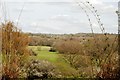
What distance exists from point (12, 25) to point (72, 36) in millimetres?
2203

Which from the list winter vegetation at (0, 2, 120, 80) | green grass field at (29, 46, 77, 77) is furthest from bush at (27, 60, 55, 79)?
A: green grass field at (29, 46, 77, 77)

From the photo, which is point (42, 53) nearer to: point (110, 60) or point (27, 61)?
point (27, 61)

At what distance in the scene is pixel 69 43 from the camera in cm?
675

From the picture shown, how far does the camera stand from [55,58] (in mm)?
7871

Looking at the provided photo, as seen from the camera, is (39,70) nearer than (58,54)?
Yes

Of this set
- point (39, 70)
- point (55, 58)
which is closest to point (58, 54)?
point (55, 58)

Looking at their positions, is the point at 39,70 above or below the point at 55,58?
below

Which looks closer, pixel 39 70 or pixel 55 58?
pixel 39 70

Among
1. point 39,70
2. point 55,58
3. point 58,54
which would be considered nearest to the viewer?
point 39,70

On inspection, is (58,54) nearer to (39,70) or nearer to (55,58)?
(55,58)

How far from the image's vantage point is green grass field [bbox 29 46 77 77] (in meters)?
7.09

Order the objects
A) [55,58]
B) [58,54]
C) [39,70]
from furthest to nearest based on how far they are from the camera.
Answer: [58,54] < [55,58] < [39,70]

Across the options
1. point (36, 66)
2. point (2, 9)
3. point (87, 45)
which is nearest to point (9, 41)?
point (2, 9)

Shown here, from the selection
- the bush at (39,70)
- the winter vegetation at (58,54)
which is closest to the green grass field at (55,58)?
the winter vegetation at (58,54)
